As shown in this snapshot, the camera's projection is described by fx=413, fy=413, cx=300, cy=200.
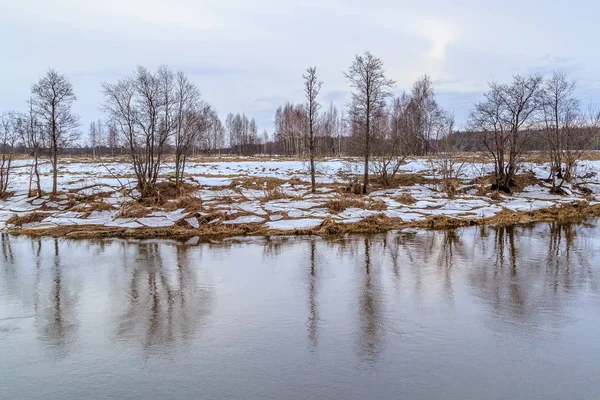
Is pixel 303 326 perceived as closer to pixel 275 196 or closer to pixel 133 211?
pixel 133 211

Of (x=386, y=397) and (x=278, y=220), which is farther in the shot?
(x=278, y=220)

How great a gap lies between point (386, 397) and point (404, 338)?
161 cm

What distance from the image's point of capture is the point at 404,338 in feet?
19.7

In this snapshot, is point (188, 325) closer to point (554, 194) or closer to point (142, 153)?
point (142, 153)

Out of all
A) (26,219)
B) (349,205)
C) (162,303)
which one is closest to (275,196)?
(349,205)

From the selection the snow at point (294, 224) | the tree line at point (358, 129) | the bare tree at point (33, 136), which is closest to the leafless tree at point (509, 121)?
the tree line at point (358, 129)

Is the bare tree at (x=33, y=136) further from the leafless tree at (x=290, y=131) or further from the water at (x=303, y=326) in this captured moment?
the leafless tree at (x=290, y=131)

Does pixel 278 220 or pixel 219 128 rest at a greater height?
pixel 219 128

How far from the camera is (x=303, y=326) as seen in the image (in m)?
6.52

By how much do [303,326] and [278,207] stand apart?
44.3 ft

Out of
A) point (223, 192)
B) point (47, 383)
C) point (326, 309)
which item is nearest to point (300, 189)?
point (223, 192)

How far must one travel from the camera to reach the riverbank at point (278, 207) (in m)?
16.4

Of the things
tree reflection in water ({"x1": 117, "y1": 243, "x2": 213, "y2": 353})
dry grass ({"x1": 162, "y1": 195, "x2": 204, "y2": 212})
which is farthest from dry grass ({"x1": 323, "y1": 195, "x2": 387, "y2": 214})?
tree reflection in water ({"x1": 117, "y1": 243, "x2": 213, "y2": 353})

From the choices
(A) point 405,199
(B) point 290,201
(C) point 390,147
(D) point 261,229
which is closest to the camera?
(D) point 261,229
